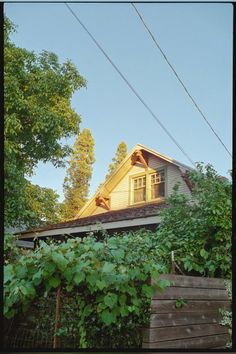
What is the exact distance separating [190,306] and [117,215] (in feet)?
4.79

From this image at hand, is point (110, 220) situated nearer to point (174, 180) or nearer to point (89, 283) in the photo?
point (174, 180)

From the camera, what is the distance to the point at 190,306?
95.7 inches

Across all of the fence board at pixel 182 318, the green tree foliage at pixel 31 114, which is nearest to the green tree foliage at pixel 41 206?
the green tree foliage at pixel 31 114

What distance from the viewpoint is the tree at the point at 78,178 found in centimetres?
329

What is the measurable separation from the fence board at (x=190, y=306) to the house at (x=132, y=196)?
98 centimetres

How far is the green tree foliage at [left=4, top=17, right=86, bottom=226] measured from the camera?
11.1 feet

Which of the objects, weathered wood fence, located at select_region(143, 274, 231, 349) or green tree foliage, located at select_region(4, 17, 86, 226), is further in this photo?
green tree foliage, located at select_region(4, 17, 86, 226)

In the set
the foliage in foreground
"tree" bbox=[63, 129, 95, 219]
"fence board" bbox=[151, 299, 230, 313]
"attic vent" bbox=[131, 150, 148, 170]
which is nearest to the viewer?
the foliage in foreground

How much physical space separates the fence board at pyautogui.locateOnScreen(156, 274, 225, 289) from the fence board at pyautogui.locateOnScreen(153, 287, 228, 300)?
23mm

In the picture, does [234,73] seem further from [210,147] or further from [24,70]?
[24,70]

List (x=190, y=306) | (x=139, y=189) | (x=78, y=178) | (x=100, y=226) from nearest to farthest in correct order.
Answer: (x=190, y=306) < (x=100, y=226) < (x=78, y=178) < (x=139, y=189)

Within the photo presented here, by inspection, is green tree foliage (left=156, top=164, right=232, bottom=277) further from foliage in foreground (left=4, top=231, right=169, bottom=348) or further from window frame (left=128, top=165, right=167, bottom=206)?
foliage in foreground (left=4, top=231, right=169, bottom=348)


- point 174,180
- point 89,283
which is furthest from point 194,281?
point 174,180

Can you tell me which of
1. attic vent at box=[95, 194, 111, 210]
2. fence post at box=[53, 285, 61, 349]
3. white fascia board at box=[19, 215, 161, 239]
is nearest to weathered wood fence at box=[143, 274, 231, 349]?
fence post at box=[53, 285, 61, 349]
